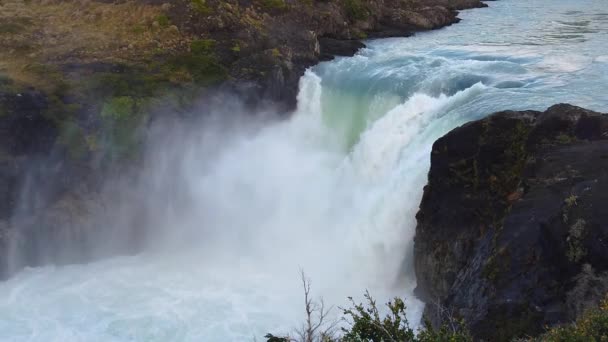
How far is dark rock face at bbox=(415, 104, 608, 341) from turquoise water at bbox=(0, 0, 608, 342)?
88.8 inches

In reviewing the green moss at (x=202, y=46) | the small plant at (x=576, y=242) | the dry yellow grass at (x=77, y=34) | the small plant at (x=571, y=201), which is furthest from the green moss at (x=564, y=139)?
the dry yellow grass at (x=77, y=34)

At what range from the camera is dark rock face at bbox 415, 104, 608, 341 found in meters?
11.8

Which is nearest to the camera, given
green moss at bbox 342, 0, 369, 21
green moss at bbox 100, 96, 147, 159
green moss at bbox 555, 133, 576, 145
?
green moss at bbox 555, 133, 576, 145

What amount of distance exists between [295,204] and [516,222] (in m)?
11.9

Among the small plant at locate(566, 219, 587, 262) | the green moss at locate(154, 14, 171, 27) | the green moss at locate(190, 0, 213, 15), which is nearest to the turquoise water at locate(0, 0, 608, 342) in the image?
the small plant at locate(566, 219, 587, 262)

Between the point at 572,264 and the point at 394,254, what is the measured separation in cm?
828

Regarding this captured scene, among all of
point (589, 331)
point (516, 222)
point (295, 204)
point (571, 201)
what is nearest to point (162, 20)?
point (295, 204)

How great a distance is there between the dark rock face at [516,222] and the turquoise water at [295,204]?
7.40ft

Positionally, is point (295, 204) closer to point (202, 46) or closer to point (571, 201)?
point (202, 46)

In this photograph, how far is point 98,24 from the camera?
3048cm

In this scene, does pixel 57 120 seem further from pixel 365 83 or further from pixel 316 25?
pixel 316 25

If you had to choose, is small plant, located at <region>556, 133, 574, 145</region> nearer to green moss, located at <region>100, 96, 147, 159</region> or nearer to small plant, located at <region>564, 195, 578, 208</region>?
small plant, located at <region>564, 195, 578, 208</region>

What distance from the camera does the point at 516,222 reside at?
522 inches

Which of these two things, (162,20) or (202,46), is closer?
(202,46)
